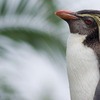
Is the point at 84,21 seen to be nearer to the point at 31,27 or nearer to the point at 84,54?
the point at 84,54

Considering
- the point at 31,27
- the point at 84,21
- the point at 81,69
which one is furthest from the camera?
the point at 31,27

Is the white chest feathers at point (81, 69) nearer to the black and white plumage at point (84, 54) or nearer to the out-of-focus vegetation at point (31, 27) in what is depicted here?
the black and white plumage at point (84, 54)

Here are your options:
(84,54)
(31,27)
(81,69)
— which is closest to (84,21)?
(84,54)

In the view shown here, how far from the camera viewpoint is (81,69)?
454 cm

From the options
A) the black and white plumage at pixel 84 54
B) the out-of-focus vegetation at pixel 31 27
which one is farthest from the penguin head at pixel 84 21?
Answer: the out-of-focus vegetation at pixel 31 27

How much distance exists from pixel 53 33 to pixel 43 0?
418 mm

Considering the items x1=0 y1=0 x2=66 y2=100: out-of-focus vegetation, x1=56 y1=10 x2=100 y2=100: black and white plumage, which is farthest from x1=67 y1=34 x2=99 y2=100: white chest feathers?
x1=0 y1=0 x2=66 y2=100: out-of-focus vegetation

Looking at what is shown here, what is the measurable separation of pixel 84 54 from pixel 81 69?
129 mm

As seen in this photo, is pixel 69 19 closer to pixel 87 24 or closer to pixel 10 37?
pixel 87 24

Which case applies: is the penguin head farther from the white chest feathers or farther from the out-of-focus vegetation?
the out-of-focus vegetation

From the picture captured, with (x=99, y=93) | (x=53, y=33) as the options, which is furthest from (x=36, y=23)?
(x=99, y=93)

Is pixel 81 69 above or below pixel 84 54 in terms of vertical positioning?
below

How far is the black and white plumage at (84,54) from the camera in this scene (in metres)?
4.48

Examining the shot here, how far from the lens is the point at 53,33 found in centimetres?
654
